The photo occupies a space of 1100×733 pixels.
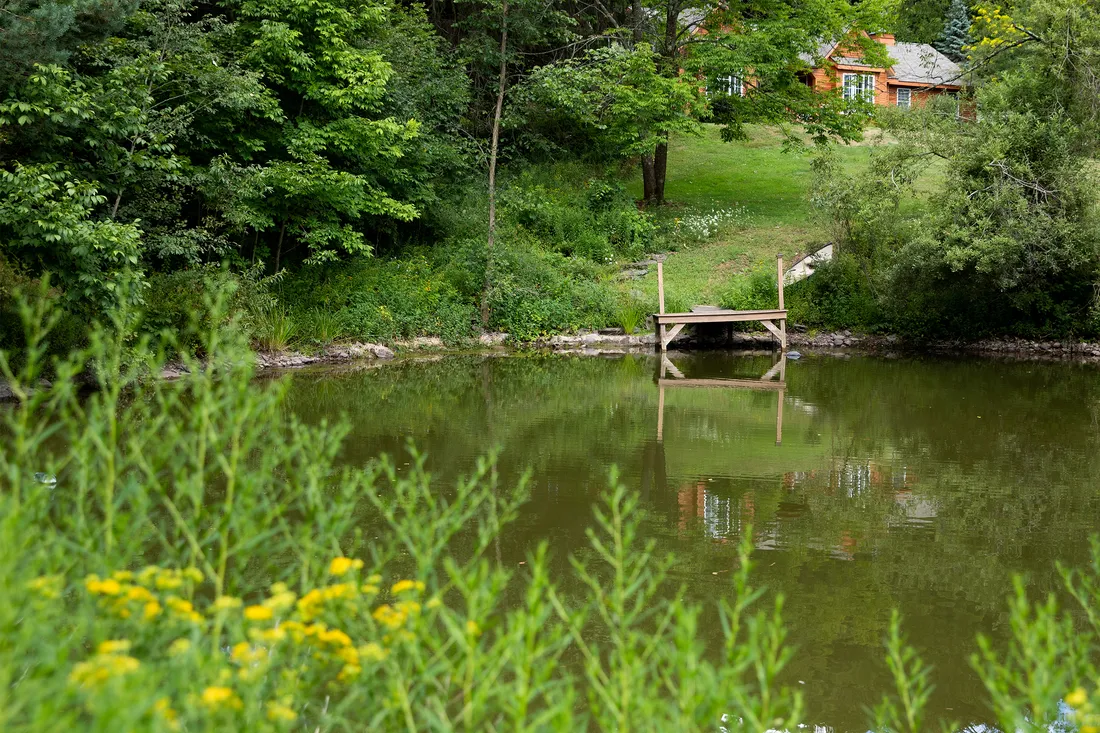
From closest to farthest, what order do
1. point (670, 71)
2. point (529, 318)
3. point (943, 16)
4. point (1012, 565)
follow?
point (1012, 565) → point (529, 318) → point (670, 71) → point (943, 16)

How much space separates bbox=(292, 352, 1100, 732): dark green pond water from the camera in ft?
21.0

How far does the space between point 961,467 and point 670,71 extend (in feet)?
53.0

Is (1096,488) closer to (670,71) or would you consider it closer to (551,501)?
(551,501)

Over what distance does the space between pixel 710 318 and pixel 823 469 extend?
32.1 ft

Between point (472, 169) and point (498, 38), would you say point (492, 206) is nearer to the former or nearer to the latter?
point (472, 169)

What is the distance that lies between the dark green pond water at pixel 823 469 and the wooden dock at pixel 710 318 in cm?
185

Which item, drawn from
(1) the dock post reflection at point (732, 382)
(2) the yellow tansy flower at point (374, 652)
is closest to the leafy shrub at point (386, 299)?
(1) the dock post reflection at point (732, 382)

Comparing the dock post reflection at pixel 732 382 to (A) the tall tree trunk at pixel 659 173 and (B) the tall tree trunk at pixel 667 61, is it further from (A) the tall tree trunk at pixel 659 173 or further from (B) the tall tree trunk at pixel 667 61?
(A) the tall tree trunk at pixel 659 173

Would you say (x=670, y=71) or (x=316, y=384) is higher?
(x=670, y=71)

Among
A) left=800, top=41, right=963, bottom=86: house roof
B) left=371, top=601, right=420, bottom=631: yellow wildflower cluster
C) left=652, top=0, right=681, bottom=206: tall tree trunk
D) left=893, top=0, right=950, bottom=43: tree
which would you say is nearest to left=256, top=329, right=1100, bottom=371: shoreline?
left=652, top=0, right=681, bottom=206: tall tree trunk

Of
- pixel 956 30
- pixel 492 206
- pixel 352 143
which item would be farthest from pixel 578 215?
pixel 956 30

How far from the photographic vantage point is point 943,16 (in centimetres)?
4812

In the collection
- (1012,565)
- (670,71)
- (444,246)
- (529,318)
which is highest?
(670,71)

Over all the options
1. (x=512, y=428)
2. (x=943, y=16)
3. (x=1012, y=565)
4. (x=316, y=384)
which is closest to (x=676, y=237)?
(x=316, y=384)
